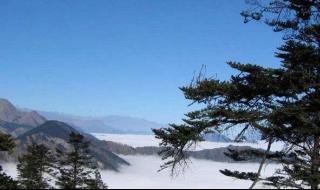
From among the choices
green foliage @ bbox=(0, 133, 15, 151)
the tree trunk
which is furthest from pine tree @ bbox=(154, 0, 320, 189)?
green foliage @ bbox=(0, 133, 15, 151)

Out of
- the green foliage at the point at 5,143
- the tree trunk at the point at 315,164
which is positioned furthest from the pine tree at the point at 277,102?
the green foliage at the point at 5,143

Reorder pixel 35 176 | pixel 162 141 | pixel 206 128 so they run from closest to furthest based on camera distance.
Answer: pixel 162 141 < pixel 206 128 < pixel 35 176

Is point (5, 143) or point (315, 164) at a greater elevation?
point (5, 143)

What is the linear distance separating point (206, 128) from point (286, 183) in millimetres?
3593

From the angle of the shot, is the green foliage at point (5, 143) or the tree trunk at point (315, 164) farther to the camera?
the green foliage at point (5, 143)

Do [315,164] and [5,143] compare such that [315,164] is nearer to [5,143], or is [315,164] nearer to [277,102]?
[277,102]

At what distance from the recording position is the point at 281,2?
18750 mm

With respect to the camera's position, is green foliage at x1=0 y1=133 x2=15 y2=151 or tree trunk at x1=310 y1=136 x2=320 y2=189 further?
green foliage at x1=0 y1=133 x2=15 y2=151

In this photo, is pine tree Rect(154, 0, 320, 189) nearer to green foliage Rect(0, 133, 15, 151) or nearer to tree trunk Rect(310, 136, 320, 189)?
tree trunk Rect(310, 136, 320, 189)

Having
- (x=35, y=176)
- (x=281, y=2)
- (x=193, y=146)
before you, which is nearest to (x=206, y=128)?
(x=193, y=146)

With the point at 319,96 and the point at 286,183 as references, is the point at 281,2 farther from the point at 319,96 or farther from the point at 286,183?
the point at 286,183

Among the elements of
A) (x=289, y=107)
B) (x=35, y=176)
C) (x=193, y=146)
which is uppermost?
(x=289, y=107)

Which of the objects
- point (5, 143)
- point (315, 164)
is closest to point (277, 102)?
point (315, 164)

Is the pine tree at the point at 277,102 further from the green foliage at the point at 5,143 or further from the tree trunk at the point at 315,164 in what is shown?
the green foliage at the point at 5,143
